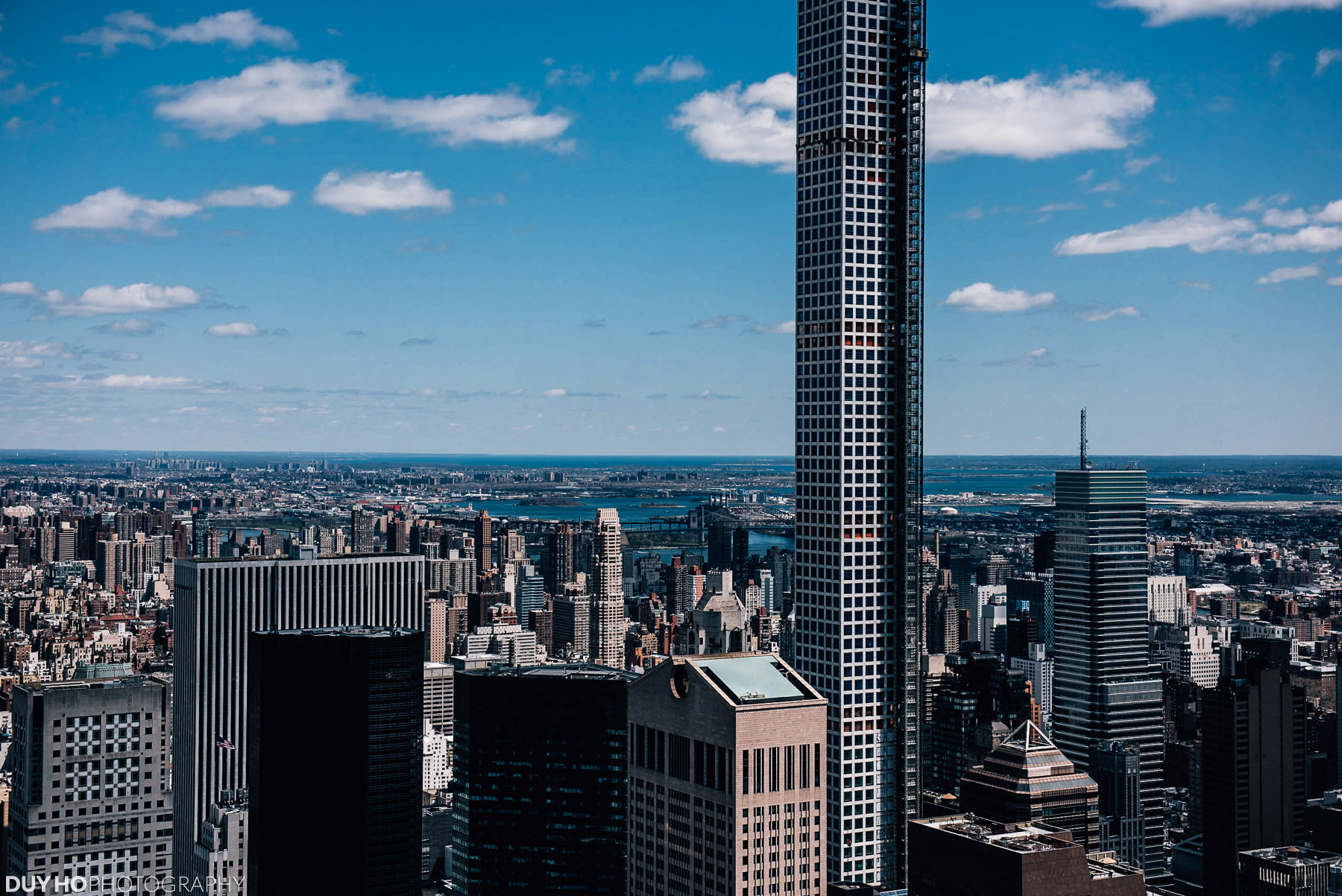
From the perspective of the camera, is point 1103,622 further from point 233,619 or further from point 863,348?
point 233,619

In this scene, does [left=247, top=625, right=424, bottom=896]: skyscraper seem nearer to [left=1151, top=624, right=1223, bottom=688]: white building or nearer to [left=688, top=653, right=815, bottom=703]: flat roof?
[left=688, top=653, right=815, bottom=703]: flat roof

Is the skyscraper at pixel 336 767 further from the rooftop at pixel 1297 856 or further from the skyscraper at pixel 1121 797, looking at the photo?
the skyscraper at pixel 1121 797

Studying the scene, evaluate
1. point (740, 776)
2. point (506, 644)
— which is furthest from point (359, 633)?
point (506, 644)

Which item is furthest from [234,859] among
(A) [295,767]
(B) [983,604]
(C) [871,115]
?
(B) [983,604]

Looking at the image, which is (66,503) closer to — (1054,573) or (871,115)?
(1054,573)

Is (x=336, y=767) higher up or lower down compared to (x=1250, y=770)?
higher up

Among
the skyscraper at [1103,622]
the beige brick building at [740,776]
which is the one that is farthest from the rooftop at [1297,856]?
the skyscraper at [1103,622]
